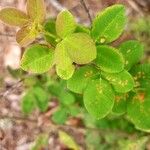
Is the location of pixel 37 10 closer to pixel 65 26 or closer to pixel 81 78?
pixel 65 26

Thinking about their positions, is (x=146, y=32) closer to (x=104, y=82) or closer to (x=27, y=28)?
(x=104, y=82)

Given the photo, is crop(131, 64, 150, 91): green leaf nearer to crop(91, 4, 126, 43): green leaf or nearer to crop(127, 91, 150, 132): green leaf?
crop(127, 91, 150, 132): green leaf

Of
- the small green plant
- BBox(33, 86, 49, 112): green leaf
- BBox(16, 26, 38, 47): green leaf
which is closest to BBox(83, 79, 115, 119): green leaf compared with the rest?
the small green plant

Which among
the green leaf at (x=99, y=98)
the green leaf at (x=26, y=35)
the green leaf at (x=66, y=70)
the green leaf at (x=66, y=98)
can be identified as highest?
the green leaf at (x=26, y=35)

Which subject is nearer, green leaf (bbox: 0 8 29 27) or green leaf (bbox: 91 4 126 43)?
green leaf (bbox: 0 8 29 27)

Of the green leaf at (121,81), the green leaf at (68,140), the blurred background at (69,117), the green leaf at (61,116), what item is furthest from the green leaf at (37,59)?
the green leaf at (68,140)

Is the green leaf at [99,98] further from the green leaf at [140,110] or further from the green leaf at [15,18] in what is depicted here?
the green leaf at [15,18]
